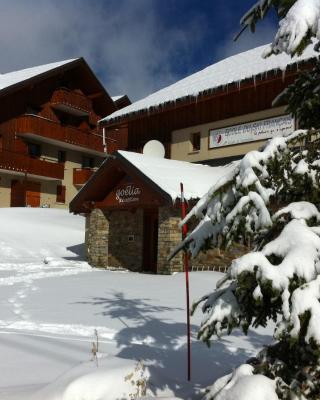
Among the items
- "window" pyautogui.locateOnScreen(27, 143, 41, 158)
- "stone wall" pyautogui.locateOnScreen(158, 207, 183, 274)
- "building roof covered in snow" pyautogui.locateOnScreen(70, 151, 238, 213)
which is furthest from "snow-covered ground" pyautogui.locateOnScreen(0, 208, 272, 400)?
"window" pyautogui.locateOnScreen(27, 143, 41, 158)

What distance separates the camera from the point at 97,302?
27.5 feet

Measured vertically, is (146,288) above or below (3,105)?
below

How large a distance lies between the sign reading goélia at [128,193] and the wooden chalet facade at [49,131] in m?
15.3

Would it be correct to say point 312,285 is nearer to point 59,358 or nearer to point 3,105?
point 59,358

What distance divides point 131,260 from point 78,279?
3.65m

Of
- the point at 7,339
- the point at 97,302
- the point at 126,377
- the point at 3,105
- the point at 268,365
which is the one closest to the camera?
the point at 268,365

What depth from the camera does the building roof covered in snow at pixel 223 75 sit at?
14.7m

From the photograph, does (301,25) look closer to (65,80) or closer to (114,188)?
(114,188)

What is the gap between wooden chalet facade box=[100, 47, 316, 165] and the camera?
15141 mm

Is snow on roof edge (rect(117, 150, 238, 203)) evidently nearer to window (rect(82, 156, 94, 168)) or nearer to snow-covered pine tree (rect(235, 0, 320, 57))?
snow-covered pine tree (rect(235, 0, 320, 57))

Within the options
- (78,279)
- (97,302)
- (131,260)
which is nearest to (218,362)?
(97,302)

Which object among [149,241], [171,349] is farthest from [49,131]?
[171,349]

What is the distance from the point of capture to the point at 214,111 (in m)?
17.0

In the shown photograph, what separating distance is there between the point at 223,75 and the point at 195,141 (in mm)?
2650
